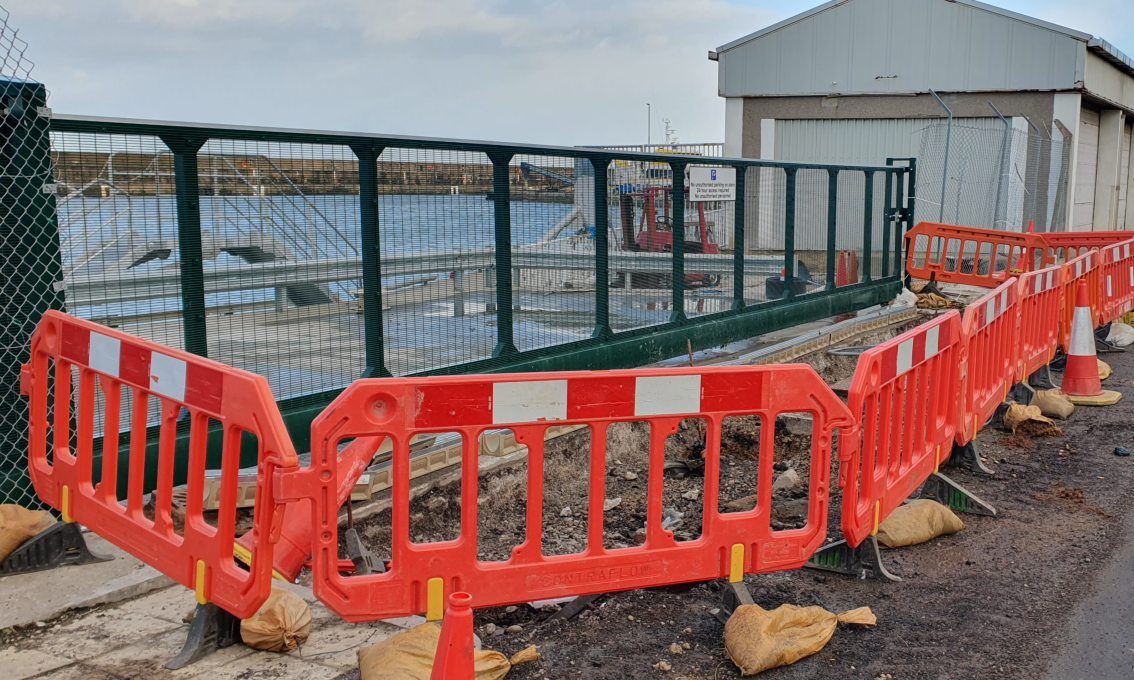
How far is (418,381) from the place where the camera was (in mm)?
3967

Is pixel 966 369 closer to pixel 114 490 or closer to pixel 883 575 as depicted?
pixel 883 575

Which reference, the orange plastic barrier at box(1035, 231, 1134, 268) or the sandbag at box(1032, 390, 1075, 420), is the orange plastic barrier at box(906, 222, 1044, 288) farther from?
the sandbag at box(1032, 390, 1075, 420)

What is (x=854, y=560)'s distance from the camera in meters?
5.27

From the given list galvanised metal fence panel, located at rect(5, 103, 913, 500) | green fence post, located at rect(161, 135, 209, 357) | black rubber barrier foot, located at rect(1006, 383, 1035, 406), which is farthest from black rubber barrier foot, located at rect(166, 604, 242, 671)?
black rubber barrier foot, located at rect(1006, 383, 1035, 406)

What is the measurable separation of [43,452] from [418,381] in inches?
88.1

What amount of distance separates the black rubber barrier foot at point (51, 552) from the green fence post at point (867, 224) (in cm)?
1080

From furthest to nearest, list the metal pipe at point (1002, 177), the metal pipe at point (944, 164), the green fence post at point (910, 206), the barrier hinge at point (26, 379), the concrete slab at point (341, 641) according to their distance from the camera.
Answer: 1. the metal pipe at point (1002, 177)
2. the metal pipe at point (944, 164)
3. the green fence post at point (910, 206)
4. the barrier hinge at point (26, 379)
5. the concrete slab at point (341, 641)

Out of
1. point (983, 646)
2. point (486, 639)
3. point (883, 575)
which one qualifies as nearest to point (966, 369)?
point (883, 575)

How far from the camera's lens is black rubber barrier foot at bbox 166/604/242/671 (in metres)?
4.04

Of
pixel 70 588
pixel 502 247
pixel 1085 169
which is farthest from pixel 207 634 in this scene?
pixel 1085 169

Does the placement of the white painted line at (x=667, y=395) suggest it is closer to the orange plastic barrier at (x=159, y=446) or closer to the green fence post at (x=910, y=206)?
the orange plastic barrier at (x=159, y=446)

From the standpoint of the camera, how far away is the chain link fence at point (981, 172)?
2014 centimetres

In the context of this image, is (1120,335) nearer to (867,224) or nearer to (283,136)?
(867,224)

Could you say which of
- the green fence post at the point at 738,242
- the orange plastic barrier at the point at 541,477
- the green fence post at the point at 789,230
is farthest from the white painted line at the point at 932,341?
the green fence post at the point at 789,230
